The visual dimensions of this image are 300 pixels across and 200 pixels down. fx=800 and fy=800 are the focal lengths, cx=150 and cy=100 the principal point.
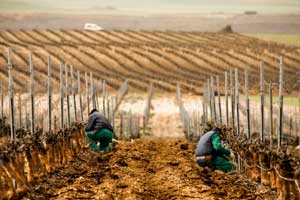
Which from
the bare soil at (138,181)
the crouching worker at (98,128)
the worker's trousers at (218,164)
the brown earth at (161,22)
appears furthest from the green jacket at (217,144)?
the brown earth at (161,22)

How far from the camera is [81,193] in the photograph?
12.8m

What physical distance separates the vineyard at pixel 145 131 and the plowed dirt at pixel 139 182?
2 cm

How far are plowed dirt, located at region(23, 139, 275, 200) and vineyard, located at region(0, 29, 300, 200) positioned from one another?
0.08 feet

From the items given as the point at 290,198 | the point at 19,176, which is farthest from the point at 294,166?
the point at 19,176

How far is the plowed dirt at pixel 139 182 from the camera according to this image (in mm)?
12844

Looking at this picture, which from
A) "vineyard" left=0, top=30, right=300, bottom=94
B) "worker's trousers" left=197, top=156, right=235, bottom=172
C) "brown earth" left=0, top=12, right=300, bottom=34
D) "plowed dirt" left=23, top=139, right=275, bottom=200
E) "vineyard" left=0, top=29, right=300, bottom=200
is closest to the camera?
"plowed dirt" left=23, top=139, right=275, bottom=200

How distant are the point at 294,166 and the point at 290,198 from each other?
52 centimetres

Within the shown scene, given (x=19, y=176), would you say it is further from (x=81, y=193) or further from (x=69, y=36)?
(x=69, y=36)

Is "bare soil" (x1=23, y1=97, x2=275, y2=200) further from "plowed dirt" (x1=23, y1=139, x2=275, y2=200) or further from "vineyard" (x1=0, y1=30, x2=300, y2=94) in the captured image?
"vineyard" (x1=0, y1=30, x2=300, y2=94)

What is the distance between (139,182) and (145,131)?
24.4 meters

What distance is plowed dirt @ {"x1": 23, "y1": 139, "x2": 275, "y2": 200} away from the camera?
12.8 meters

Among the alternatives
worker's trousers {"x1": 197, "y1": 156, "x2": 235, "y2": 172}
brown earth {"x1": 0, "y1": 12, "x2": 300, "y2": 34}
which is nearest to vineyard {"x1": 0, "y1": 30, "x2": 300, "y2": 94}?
brown earth {"x1": 0, "y1": 12, "x2": 300, "y2": 34}

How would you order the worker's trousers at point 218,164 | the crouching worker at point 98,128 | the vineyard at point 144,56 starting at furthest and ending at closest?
the vineyard at point 144,56
the crouching worker at point 98,128
the worker's trousers at point 218,164

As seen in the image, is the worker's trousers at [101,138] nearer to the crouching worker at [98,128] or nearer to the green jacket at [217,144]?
the crouching worker at [98,128]
